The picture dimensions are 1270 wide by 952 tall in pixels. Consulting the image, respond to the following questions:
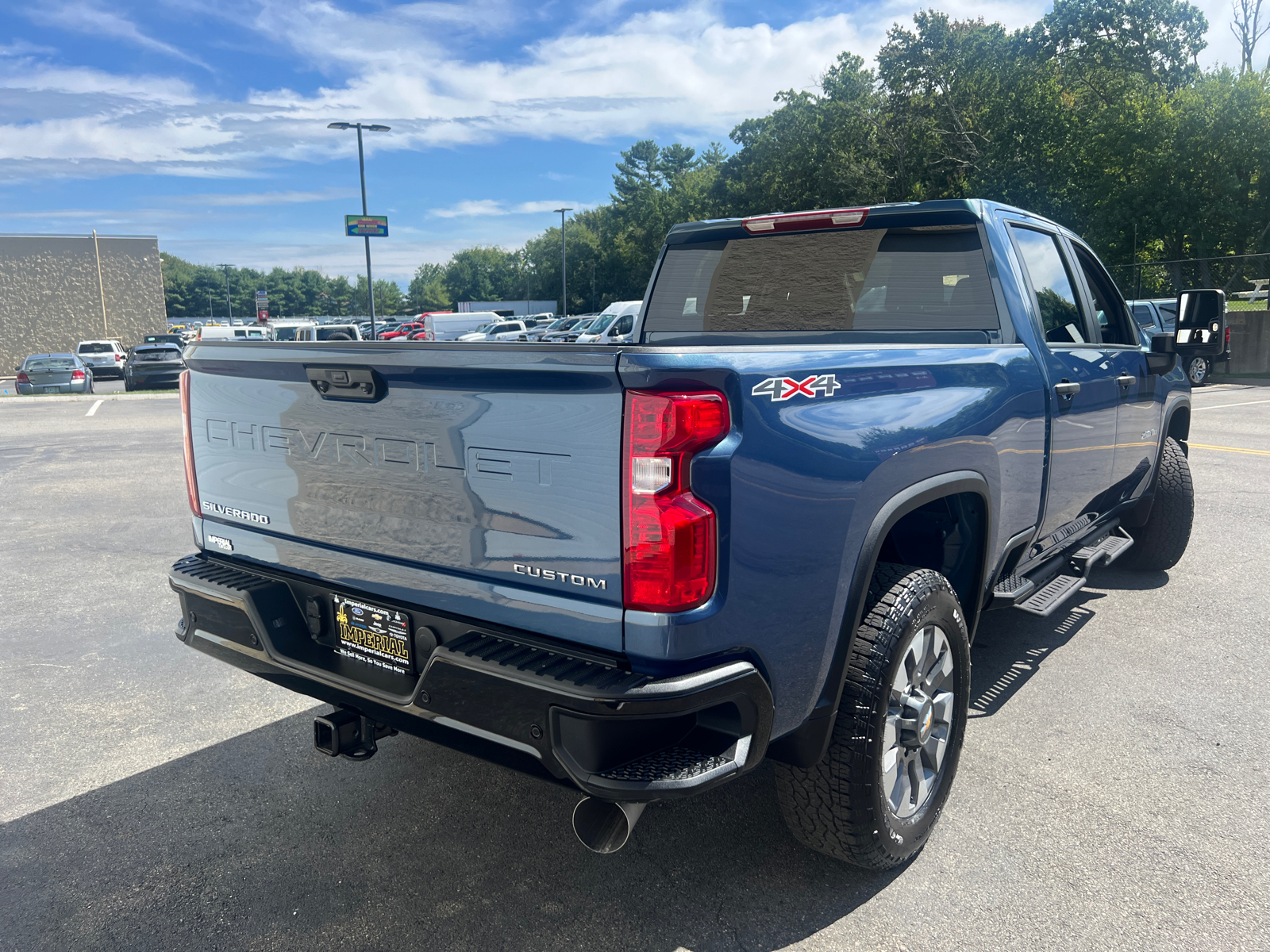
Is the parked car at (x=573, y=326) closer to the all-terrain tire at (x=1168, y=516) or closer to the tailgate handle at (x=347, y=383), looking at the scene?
the all-terrain tire at (x=1168, y=516)

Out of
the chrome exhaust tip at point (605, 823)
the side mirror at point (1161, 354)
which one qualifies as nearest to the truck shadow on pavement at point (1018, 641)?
the side mirror at point (1161, 354)

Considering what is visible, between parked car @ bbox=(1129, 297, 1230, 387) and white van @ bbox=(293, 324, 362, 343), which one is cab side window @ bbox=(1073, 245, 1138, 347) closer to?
white van @ bbox=(293, 324, 362, 343)

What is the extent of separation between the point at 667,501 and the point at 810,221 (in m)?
2.43

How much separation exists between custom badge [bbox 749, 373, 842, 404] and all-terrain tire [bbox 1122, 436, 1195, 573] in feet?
14.0

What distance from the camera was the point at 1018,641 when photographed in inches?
187

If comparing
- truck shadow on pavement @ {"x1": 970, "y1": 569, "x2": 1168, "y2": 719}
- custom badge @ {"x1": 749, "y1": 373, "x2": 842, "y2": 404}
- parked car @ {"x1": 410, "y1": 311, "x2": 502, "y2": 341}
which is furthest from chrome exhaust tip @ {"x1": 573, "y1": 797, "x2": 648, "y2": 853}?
parked car @ {"x1": 410, "y1": 311, "x2": 502, "y2": 341}

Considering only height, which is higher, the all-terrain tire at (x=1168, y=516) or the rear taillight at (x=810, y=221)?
the rear taillight at (x=810, y=221)

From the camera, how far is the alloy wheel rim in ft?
8.98

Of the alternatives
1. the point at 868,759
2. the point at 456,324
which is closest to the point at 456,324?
the point at 456,324

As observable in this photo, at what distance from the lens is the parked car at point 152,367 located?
975 inches

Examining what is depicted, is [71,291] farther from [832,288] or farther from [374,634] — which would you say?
[374,634]

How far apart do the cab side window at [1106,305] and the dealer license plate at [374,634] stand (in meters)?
3.88

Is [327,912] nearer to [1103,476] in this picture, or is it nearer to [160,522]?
[1103,476]

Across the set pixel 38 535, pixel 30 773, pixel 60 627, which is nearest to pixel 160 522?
pixel 38 535
